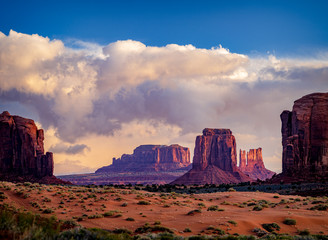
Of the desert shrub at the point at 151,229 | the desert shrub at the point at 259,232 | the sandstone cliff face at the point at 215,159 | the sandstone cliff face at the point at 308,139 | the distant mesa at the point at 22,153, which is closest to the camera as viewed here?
the desert shrub at the point at 259,232

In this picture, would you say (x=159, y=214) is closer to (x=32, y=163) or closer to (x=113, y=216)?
(x=113, y=216)

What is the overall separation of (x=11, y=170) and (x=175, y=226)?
→ 284 ft

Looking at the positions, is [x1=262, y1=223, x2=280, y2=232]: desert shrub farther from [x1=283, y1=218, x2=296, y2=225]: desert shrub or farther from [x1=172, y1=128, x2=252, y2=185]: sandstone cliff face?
[x1=172, y1=128, x2=252, y2=185]: sandstone cliff face

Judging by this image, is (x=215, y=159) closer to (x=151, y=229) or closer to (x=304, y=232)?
(x=304, y=232)

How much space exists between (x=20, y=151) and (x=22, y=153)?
0.91 meters

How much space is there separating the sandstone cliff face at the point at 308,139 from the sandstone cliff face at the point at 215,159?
65453 mm

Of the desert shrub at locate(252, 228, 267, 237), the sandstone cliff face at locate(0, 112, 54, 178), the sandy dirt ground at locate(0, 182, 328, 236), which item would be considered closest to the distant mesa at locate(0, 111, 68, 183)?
the sandstone cliff face at locate(0, 112, 54, 178)

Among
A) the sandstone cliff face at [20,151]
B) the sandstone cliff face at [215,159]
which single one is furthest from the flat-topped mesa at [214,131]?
the sandstone cliff face at [20,151]

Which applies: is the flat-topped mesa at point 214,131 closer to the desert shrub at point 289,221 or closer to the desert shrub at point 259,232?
the desert shrub at point 289,221

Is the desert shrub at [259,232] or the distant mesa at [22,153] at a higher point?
the distant mesa at [22,153]

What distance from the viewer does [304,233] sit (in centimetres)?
2208

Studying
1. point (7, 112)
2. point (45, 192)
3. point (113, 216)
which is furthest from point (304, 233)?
point (7, 112)

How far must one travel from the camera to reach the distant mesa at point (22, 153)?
317 feet

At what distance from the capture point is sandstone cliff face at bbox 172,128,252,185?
153375 millimetres
